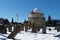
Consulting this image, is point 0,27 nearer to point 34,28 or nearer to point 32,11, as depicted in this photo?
point 34,28

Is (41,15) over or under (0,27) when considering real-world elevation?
over

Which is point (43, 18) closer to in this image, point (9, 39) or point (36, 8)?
point (36, 8)

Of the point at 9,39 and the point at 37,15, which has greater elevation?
the point at 37,15

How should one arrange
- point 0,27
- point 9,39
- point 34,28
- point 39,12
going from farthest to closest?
1. point 39,12
2. point 34,28
3. point 0,27
4. point 9,39

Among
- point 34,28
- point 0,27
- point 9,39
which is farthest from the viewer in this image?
point 34,28

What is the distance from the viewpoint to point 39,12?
45344mm

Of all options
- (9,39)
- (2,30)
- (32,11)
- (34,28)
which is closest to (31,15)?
(32,11)

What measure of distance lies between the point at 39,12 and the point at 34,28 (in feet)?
67.5

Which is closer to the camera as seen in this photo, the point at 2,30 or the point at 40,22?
the point at 2,30

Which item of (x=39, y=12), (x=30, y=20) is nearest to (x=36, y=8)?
(x=39, y=12)

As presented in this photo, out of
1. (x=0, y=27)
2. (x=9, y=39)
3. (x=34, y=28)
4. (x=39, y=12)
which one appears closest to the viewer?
(x=9, y=39)

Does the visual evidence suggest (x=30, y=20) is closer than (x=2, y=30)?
No

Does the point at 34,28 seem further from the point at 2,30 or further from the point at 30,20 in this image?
the point at 30,20

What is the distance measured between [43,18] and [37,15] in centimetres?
220
